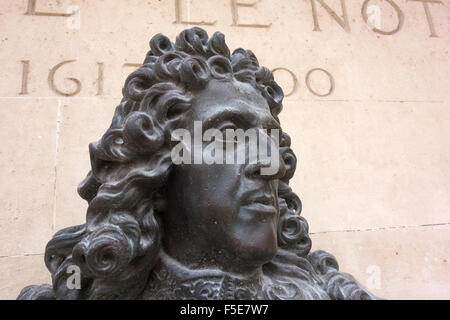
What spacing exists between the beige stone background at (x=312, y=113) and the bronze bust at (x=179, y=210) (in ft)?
3.29

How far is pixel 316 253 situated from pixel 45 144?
1.70m

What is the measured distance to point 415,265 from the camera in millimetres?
2695

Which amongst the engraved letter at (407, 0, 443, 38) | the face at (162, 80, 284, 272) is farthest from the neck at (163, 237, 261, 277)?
the engraved letter at (407, 0, 443, 38)

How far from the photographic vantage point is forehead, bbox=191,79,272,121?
1.61m

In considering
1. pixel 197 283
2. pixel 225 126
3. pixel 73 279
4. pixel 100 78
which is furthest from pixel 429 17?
pixel 73 279

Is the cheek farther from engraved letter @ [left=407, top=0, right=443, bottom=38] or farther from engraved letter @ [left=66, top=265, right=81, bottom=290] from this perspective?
engraved letter @ [left=407, top=0, right=443, bottom=38]

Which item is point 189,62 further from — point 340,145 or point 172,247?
point 340,145

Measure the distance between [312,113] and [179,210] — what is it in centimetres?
168

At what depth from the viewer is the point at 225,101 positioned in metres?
1.64

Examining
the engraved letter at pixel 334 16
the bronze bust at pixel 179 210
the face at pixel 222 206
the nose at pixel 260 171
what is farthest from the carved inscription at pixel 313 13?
the nose at pixel 260 171

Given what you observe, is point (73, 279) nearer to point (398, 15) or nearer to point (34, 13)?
point (34, 13)

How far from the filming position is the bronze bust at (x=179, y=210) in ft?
4.88

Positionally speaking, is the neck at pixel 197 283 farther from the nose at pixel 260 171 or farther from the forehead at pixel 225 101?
the forehead at pixel 225 101
